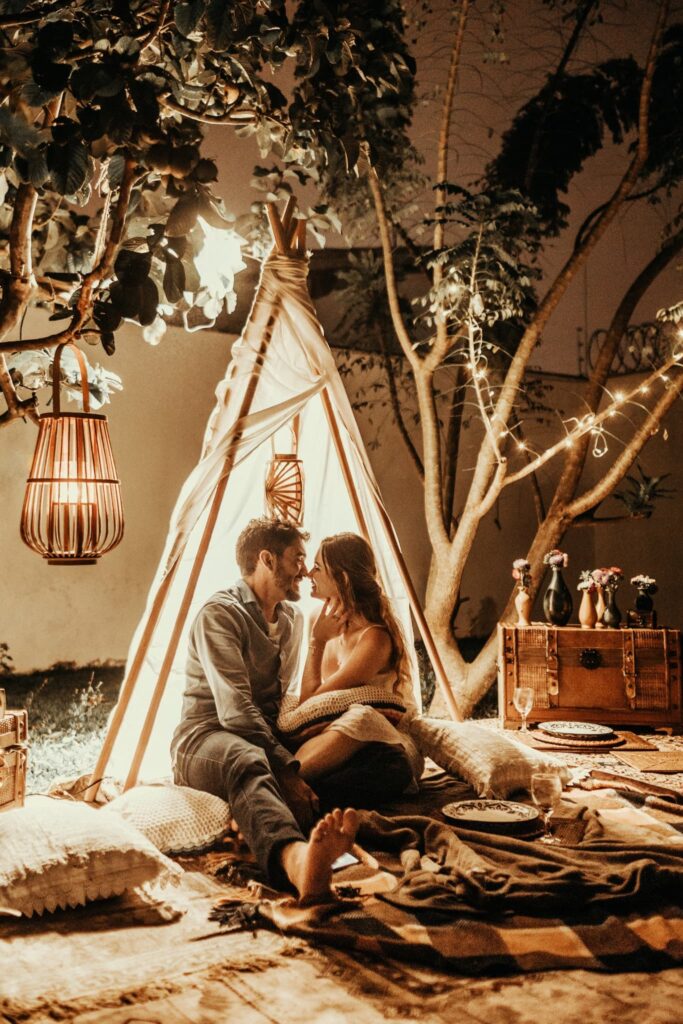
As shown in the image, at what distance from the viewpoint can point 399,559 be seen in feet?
14.1

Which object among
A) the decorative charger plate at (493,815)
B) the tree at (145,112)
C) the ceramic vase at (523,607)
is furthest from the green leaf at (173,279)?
the ceramic vase at (523,607)

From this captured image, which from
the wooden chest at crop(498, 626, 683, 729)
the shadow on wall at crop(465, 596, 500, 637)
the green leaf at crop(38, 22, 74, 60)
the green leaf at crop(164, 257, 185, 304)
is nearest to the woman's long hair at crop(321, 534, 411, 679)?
the wooden chest at crop(498, 626, 683, 729)

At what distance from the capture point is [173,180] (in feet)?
A: 7.17

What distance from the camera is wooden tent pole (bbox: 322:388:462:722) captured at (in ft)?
13.9

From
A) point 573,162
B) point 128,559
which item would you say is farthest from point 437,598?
point 573,162

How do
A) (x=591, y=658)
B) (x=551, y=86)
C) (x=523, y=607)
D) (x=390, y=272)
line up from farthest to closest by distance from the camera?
(x=551, y=86) < (x=390, y=272) < (x=523, y=607) < (x=591, y=658)

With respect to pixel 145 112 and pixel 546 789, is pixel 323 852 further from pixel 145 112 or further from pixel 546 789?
pixel 145 112

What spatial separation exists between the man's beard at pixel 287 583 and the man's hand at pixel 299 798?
828mm

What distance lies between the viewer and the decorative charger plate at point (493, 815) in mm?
3041

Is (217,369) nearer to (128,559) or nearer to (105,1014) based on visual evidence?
(128,559)

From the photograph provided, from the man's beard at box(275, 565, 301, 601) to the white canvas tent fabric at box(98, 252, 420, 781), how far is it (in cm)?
40

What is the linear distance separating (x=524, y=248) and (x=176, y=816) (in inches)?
154

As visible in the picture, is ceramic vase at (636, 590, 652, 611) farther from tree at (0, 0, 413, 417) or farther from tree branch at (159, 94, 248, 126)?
tree branch at (159, 94, 248, 126)

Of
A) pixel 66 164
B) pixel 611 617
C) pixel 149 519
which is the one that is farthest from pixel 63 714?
pixel 66 164
